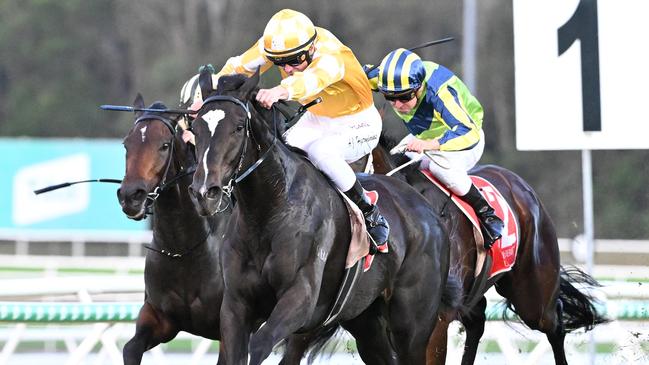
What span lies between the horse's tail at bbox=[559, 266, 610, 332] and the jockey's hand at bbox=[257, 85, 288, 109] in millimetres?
3121

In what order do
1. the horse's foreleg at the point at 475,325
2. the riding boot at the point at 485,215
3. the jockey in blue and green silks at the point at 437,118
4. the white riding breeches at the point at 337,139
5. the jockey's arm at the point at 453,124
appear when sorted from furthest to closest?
the horse's foreleg at the point at 475,325 → the riding boot at the point at 485,215 → the jockey's arm at the point at 453,124 → the jockey in blue and green silks at the point at 437,118 → the white riding breeches at the point at 337,139

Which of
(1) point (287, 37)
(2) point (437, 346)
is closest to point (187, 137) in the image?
(1) point (287, 37)

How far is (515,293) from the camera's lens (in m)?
7.56

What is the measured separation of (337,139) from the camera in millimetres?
6086

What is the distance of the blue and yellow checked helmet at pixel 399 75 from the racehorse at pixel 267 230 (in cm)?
91

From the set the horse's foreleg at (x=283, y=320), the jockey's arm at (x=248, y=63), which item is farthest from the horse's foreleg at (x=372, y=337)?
the jockey's arm at (x=248, y=63)

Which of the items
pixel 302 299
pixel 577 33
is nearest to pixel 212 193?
pixel 302 299

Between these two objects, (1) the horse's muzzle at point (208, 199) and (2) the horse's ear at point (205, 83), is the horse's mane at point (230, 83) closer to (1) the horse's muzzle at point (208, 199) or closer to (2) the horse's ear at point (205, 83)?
(2) the horse's ear at point (205, 83)

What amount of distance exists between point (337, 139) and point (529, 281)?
198 centimetres

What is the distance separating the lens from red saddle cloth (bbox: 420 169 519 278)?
6992 mm

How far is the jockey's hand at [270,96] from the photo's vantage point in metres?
5.18

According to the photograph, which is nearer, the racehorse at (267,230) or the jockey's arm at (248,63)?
the racehorse at (267,230)

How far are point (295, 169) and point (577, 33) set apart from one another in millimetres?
2819

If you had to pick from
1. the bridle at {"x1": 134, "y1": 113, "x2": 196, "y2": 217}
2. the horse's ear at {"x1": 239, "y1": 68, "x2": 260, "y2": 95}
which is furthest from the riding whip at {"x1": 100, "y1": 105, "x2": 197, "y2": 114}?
the horse's ear at {"x1": 239, "y1": 68, "x2": 260, "y2": 95}
